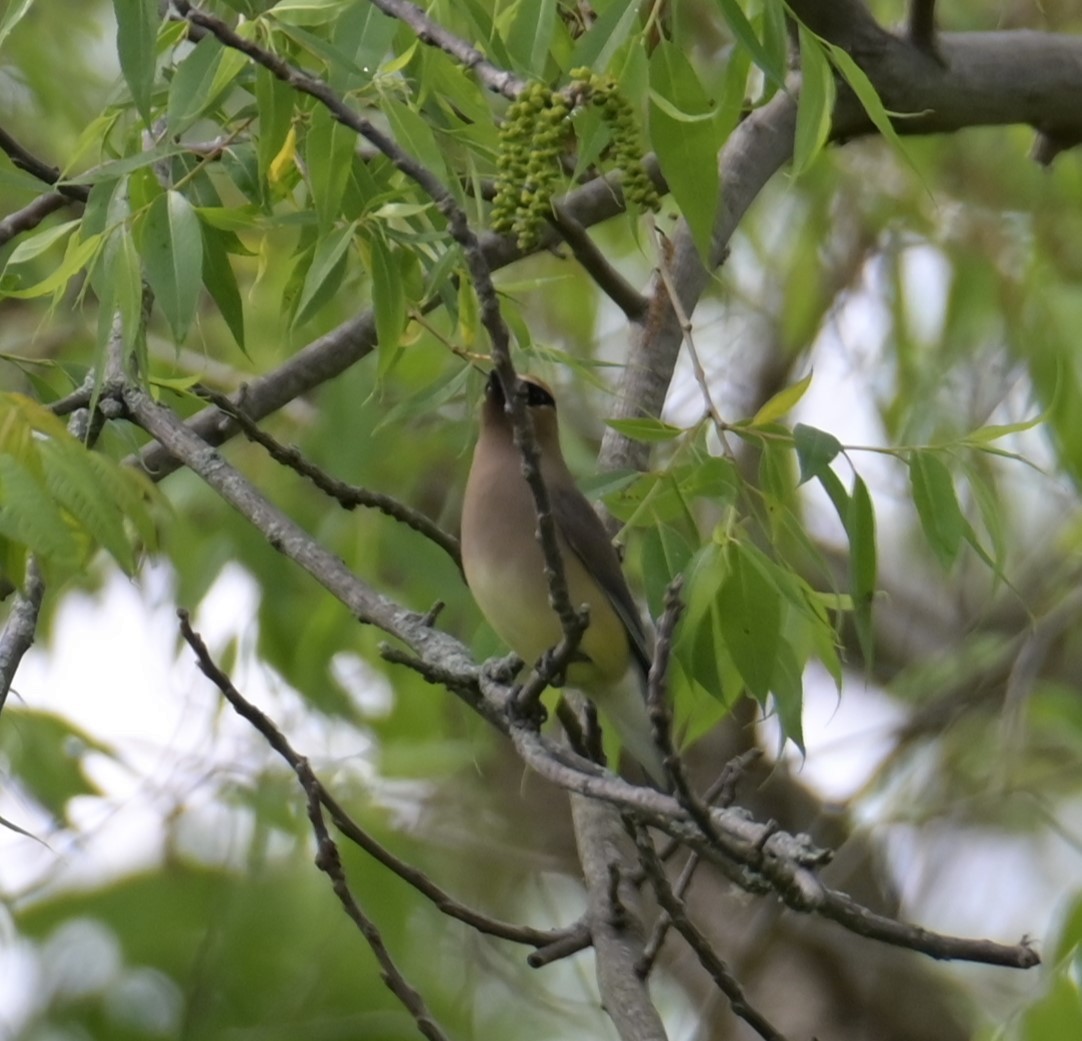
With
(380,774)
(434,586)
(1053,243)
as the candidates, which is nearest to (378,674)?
(380,774)

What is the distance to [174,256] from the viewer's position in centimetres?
252

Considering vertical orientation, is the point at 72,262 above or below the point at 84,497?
above

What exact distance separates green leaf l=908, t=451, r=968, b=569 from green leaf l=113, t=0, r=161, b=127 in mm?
1337

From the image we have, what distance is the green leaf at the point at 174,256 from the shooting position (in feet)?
8.15

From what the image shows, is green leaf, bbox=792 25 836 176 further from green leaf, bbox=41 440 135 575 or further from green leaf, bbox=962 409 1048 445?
green leaf, bbox=41 440 135 575

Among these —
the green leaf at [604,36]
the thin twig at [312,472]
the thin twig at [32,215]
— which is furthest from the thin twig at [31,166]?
the green leaf at [604,36]

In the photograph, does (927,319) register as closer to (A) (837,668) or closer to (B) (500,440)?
(B) (500,440)

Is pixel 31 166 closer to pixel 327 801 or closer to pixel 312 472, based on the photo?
pixel 312 472

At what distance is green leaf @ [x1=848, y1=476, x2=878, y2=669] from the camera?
2559mm

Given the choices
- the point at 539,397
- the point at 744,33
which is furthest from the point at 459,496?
the point at 744,33

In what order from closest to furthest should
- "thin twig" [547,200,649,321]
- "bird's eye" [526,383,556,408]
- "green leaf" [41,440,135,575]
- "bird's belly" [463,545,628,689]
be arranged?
"green leaf" [41,440,135,575] → "thin twig" [547,200,649,321] → "bird's belly" [463,545,628,689] → "bird's eye" [526,383,556,408]

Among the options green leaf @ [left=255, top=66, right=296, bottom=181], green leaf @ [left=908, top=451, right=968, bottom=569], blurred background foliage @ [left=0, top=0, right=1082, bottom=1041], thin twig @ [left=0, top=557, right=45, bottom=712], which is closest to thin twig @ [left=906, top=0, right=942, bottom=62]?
blurred background foliage @ [left=0, top=0, right=1082, bottom=1041]

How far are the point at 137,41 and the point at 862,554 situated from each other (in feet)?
4.35

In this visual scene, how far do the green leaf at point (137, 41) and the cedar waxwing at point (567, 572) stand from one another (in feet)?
4.66
